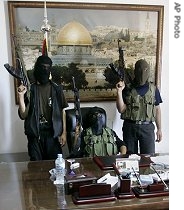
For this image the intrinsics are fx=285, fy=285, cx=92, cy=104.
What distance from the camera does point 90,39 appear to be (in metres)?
2.82

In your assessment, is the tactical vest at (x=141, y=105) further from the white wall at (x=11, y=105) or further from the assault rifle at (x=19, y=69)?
the assault rifle at (x=19, y=69)

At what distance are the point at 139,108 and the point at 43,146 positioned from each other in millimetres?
887

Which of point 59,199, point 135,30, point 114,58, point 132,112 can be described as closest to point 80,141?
point 132,112

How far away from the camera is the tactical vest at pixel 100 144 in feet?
6.82

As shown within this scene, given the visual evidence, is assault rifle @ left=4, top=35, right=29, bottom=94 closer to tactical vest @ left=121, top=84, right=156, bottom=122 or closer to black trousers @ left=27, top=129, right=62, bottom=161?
Answer: black trousers @ left=27, top=129, right=62, bottom=161

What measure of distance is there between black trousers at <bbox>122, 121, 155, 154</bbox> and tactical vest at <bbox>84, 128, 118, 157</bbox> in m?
0.44

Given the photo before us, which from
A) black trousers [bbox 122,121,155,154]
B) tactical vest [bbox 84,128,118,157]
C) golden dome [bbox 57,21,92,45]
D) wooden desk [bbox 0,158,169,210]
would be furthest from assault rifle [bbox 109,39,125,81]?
wooden desk [bbox 0,158,169,210]

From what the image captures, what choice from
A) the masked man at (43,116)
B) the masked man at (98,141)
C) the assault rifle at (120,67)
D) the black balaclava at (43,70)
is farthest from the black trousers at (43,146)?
the assault rifle at (120,67)

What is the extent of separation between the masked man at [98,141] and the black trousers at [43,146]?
0.25 metres

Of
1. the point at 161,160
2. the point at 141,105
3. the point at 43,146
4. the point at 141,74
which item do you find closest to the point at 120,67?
the point at 141,74

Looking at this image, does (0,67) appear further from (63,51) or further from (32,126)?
(32,126)


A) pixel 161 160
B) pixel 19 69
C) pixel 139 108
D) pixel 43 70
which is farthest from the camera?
pixel 139 108

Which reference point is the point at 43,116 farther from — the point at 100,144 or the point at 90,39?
the point at 90,39
